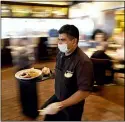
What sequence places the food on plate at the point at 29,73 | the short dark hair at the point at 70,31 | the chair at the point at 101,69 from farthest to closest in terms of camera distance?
1. the chair at the point at 101,69
2. the food on plate at the point at 29,73
3. the short dark hair at the point at 70,31

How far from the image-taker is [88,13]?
1.11m

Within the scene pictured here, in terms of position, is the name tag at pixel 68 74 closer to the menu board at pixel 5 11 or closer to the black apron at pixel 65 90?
the black apron at pixel 65 90

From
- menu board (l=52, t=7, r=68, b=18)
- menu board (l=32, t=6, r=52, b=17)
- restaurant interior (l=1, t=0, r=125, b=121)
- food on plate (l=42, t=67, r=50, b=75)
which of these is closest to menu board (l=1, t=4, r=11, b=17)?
restaurant interior (l=1, t=0, r=125, b=121)

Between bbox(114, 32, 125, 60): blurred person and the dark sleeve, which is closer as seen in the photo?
the dark sleeve

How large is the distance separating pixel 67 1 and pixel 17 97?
691 millimetres

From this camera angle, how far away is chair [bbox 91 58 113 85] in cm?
115

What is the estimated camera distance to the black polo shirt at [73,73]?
0.92 meters

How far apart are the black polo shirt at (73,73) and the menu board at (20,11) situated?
29 cm

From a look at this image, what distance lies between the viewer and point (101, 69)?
117cm

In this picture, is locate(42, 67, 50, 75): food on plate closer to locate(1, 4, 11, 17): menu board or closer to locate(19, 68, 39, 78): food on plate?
locate(19, 68, 39, 78): food on plate

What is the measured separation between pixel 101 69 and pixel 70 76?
0.30m

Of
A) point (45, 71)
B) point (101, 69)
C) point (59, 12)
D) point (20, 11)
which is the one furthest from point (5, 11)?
point (101, 69)

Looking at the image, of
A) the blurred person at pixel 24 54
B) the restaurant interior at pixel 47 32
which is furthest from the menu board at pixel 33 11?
the blurred person at pixel 24 54

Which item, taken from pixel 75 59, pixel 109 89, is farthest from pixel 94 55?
pixel 109 89
